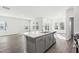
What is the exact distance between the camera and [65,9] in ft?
6.78

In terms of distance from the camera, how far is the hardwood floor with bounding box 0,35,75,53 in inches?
78.5

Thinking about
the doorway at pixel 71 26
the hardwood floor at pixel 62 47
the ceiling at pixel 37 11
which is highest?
the ceiling at pixel 37 11

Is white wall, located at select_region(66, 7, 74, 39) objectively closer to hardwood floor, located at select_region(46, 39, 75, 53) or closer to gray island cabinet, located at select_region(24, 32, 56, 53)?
hardwood floor, located at select_region(46, 39, 75, 53)

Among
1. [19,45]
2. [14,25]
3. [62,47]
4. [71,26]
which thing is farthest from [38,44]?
[71,26]

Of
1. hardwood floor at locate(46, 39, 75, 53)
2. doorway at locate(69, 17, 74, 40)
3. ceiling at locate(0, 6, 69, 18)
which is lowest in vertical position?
hardwood floor at locate(46, 39, 75, 53)

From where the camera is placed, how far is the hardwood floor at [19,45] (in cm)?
200

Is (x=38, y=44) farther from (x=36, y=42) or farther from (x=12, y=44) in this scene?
(x=12, y=44)

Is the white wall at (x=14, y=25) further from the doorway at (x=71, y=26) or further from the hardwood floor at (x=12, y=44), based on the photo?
the doorway at (x=71, y=26)

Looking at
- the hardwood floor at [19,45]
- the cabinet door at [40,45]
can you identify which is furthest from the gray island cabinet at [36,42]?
the hardwood floor at [19,45]

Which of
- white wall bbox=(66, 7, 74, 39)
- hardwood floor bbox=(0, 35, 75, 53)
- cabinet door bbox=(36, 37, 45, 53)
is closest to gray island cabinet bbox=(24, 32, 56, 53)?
cabinet door bbox=(36, 37, 45, 53)

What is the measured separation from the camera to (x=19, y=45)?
2072 mm

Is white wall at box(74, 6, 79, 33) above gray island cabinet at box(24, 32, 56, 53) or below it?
above

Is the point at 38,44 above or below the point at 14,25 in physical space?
below
